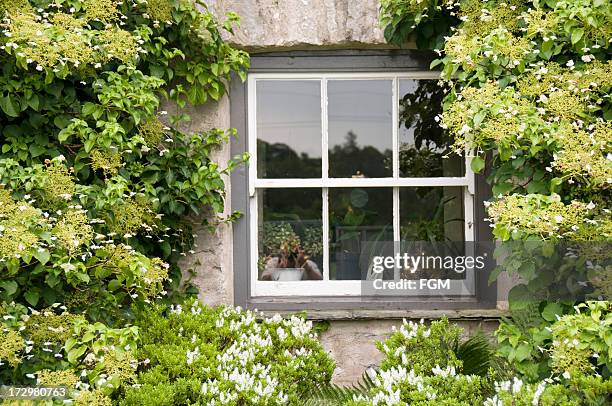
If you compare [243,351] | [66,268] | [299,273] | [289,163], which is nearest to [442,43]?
[289,163]

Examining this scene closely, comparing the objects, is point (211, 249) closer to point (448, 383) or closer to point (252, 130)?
point (252, 130)

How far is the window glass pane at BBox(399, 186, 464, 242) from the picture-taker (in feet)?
14.6

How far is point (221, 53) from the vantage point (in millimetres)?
4094

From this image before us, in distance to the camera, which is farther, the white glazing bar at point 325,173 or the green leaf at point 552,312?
the white glazing bar at point 325,173

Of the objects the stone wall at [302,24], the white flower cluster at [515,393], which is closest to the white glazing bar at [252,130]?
the stone wall at [302,24]

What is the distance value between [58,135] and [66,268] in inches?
32.9

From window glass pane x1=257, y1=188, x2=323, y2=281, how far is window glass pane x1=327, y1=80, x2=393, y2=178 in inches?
10.9

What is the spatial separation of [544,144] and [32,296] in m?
2.55

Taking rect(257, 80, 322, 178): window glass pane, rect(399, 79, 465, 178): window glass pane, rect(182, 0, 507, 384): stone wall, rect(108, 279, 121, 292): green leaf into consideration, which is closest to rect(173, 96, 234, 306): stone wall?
rect(182, 0, 507, 384): stone wall

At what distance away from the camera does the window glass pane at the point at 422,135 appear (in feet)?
14.7

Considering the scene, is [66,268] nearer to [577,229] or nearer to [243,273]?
[243,273]

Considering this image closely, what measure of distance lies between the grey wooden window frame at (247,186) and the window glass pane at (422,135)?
0.19 m

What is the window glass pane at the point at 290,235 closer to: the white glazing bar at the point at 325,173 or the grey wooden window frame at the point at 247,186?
the white glazing bar at the point at 325,173

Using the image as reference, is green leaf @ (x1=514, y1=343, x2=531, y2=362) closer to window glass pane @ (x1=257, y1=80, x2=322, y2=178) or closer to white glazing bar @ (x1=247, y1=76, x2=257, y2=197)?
window glass pane @ (x1=257, y1=80, x2=322, y2=178)
